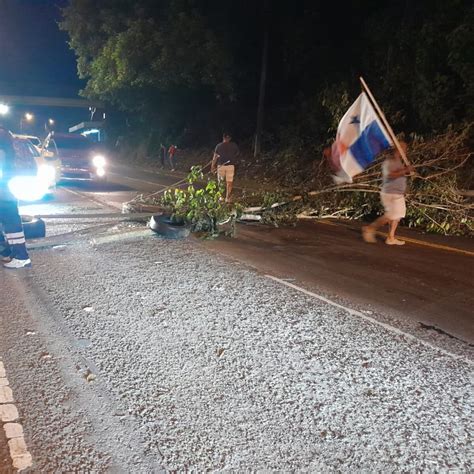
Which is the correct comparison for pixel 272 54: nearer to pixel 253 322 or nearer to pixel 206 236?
pixel 206 236

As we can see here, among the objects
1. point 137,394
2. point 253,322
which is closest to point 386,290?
point 253,322

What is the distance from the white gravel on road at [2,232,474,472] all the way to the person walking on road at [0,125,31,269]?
87 cm

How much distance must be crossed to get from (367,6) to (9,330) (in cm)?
2275

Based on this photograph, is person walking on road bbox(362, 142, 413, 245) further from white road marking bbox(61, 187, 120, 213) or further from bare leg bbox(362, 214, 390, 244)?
white road marking bbox(61, 187, 120, 213)

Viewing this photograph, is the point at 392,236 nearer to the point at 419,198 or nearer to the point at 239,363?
the point at 419,198

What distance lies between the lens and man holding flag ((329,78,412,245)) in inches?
306

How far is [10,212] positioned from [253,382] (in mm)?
4537

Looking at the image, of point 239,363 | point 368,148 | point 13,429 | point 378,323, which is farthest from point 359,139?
point 13,429

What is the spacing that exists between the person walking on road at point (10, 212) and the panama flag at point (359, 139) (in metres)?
4.79

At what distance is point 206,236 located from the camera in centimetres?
929

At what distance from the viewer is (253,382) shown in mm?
3852

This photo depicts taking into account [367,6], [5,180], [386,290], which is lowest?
[386,290]

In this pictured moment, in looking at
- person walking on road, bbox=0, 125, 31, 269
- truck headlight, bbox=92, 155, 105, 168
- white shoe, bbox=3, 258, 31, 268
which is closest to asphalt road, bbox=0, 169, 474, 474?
white shoe, bbox=3, 258, 31, 268

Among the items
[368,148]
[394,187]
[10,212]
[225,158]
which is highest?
[368,148]
